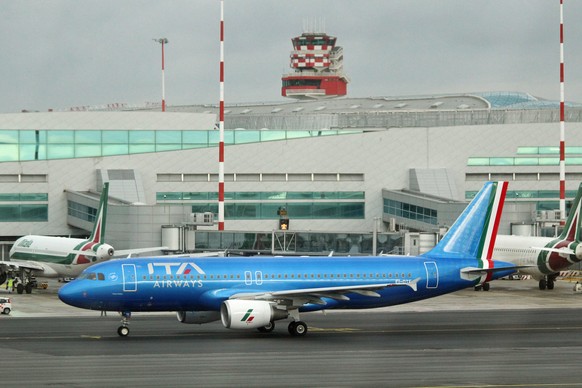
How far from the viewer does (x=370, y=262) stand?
51.2 m

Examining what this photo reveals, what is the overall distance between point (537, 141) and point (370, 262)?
204 ft

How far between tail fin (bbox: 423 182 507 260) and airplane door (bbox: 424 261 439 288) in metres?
1.19

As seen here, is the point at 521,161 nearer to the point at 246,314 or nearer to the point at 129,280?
the point at 246,314

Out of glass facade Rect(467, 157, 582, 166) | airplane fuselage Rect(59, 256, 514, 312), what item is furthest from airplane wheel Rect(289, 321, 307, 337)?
glass facade Rect(467, 157, 582, 166)

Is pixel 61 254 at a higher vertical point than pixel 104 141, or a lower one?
lower

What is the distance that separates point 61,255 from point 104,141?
2489cm

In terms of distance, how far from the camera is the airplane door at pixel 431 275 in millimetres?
50875

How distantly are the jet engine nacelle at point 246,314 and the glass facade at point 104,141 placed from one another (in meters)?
58.6

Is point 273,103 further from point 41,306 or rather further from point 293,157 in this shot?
point 41,306

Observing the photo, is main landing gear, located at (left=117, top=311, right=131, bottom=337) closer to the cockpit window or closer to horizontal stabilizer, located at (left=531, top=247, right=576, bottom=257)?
the cockpit window

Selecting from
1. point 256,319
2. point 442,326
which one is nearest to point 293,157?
point 442,326

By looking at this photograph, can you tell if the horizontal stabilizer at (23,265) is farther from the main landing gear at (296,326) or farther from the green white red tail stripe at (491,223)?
the green white red tail stripe at (491,223)

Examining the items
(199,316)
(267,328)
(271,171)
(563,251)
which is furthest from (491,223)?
(271,171)

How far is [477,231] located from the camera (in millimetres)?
52938
